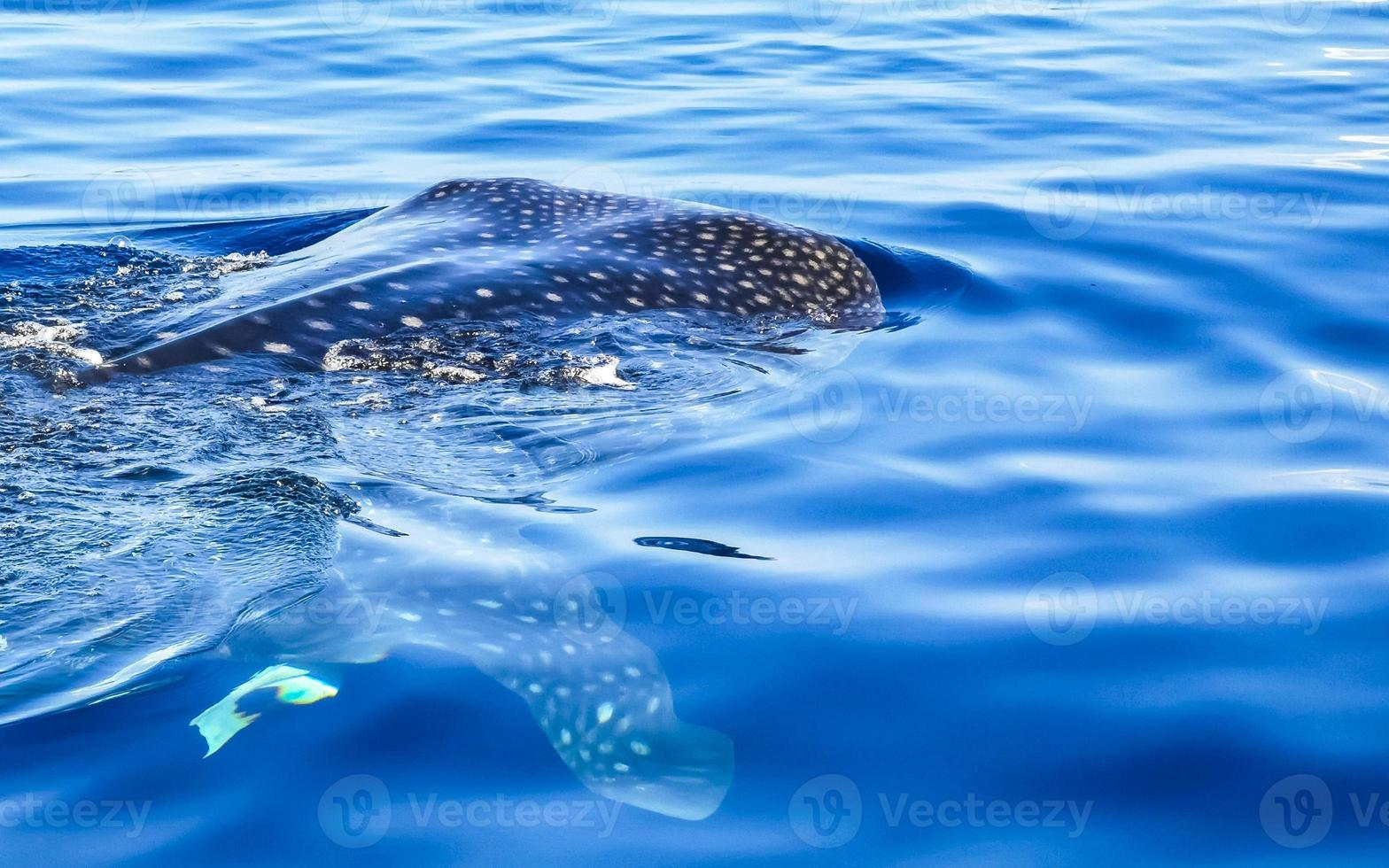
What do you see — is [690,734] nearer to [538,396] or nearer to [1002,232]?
[538,396]

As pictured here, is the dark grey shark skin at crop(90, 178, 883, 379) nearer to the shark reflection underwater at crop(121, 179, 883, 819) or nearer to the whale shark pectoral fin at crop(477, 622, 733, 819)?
the shark reflection underwater at crop(121, 179, 883, 819)

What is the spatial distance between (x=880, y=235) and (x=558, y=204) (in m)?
2.48

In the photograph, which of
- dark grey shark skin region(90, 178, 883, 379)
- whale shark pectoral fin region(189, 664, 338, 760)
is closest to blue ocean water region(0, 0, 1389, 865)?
whale shark pectoral fin region(189, 664, 338, 760)

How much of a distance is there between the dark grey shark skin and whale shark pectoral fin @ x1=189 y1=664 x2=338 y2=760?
2.38 m

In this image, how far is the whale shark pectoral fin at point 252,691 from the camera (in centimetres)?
401

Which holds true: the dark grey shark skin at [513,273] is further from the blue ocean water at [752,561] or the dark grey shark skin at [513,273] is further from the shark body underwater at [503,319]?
the blue ocean water at [752,561]

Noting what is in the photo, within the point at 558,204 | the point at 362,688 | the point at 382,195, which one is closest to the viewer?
the point at 362,688

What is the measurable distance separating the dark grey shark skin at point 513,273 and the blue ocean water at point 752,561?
0.84 feet

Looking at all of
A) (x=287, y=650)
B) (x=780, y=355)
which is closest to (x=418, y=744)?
(x=287, y=650)

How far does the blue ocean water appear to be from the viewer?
12.4ft

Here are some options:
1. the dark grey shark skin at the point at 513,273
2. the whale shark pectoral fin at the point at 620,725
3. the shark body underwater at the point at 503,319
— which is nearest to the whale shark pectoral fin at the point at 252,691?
the shark body underwater at the point at 503,319

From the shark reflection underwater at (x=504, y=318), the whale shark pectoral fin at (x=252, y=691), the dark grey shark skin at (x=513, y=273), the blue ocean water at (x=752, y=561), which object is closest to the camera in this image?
the blue ocean water at (x=752, y=561)

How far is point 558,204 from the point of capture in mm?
8406

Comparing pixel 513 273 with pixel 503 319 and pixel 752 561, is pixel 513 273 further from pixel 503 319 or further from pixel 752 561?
pixel 752 561
